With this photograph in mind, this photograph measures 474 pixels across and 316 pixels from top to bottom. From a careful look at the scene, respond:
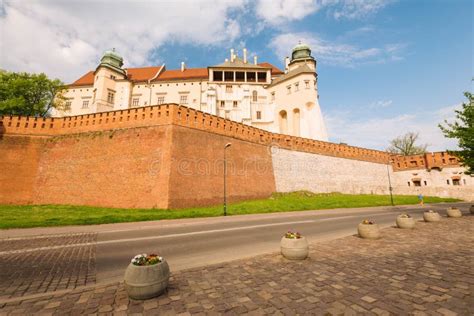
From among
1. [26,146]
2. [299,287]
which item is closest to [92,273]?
[299,287]

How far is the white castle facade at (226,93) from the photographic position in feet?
144

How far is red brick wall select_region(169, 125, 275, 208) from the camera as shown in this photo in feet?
70.7

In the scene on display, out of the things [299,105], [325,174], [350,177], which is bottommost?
[350,177]

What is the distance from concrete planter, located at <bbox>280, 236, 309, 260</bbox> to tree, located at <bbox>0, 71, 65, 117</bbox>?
42895mm

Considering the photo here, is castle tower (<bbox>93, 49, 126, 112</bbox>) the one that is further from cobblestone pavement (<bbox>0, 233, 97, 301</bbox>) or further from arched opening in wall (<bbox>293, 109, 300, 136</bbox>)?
cobblestone pavement (<bbox>0, 233, 97, 301</bbox>)

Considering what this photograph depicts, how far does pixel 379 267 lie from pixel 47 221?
16.8 meters

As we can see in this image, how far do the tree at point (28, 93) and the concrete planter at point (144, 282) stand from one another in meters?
41.8

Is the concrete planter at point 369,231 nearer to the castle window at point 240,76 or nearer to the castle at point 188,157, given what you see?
the castle at point 188,157

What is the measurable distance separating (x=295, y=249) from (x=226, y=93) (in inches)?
1724

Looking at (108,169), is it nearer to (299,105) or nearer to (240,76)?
(299,105)

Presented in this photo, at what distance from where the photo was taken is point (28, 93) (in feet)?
118

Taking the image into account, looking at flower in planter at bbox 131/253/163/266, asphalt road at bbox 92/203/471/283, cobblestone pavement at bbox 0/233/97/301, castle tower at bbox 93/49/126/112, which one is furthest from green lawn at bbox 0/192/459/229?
castle tower at bbox 93/49/126/112

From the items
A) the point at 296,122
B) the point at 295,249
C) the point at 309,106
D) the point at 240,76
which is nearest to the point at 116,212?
the point at 295,249

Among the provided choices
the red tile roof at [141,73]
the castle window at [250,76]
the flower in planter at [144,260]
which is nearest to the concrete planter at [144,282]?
the flower in planter at [144,260]
